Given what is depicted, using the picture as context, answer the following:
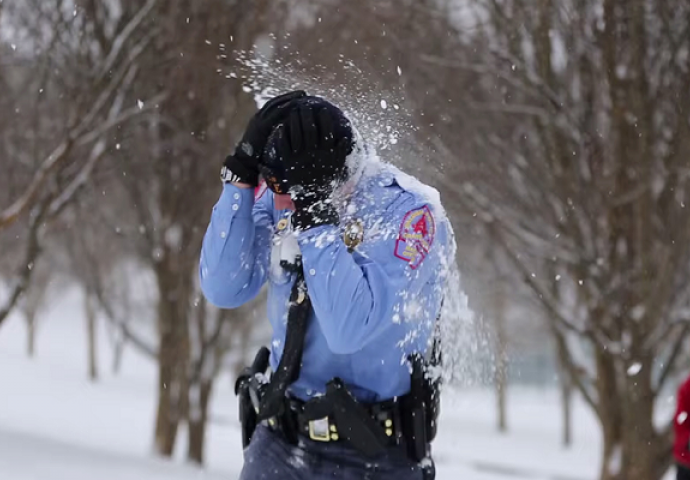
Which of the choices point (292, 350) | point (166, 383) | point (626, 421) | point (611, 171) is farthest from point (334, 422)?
point (166, 383)

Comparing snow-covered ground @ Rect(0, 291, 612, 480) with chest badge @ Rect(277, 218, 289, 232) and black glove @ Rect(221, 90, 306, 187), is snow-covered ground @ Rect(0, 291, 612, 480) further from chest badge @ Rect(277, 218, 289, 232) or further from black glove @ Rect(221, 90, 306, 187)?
black glove @ Rect(221, 90, 306, 187)

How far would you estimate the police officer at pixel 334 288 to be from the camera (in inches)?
96.2

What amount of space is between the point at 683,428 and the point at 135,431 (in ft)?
38.2

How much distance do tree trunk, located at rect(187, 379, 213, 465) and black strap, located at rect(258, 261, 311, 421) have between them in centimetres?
825

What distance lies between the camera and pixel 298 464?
8.58ft

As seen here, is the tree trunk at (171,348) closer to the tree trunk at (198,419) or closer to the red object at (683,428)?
the tree trunk at (198,419)

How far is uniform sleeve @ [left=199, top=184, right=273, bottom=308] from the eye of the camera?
2656 mm

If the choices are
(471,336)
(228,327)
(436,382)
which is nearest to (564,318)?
(471,336)

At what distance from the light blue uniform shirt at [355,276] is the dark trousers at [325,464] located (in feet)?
0.49

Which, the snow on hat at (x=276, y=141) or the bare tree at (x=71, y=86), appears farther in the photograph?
the bare tree at (x=71, y=86)

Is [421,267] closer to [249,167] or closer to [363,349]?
[363,349]

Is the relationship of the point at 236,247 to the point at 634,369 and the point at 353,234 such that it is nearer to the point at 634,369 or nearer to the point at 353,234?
the point at 353,234

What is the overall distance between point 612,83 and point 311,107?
5.03m

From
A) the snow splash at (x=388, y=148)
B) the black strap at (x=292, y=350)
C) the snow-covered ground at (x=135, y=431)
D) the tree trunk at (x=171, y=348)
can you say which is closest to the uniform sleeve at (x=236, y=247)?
the black strap at (x=292, y=350)
